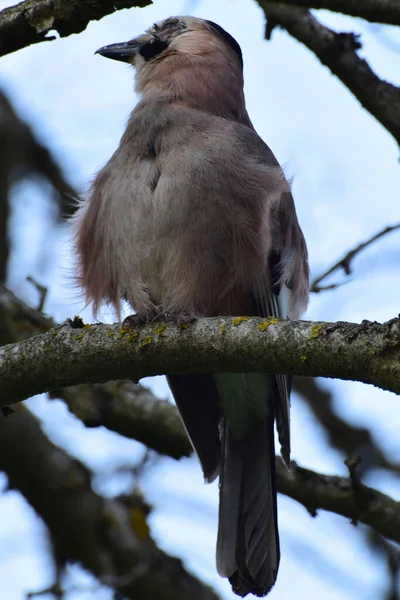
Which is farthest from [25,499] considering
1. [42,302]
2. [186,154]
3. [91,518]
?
[186,154]

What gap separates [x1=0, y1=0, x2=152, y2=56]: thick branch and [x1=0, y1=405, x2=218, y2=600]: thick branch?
92.3 inches

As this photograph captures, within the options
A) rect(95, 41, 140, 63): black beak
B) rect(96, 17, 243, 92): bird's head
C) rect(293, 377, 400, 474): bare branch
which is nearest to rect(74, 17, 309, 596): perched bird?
rect(96, 17, 243, 92): bird's head

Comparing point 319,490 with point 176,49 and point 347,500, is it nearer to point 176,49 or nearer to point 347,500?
point 347,500

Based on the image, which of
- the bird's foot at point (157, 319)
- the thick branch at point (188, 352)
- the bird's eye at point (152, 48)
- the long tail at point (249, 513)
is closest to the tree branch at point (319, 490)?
the long tail at point (249, 513)

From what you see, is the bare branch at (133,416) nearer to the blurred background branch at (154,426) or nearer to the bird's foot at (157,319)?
the blurred background branch at (154,426)

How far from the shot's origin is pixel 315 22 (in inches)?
207

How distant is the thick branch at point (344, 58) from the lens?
4.92 m

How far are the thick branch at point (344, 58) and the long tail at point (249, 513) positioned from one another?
1.85m

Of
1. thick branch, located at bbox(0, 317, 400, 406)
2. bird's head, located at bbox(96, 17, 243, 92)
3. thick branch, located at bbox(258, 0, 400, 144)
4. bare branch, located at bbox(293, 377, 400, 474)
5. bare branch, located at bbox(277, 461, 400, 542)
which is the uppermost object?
bird's head, located at bbox(96, 17, 243, 92)

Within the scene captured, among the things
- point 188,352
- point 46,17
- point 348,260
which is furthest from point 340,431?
point 46,17

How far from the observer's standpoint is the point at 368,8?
4863mm

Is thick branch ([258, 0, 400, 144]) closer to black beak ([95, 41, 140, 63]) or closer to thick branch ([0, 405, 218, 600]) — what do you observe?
black beak ([95, 41, 140, 63])

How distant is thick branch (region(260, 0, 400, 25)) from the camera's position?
4.81 m

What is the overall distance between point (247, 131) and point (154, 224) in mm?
1036
